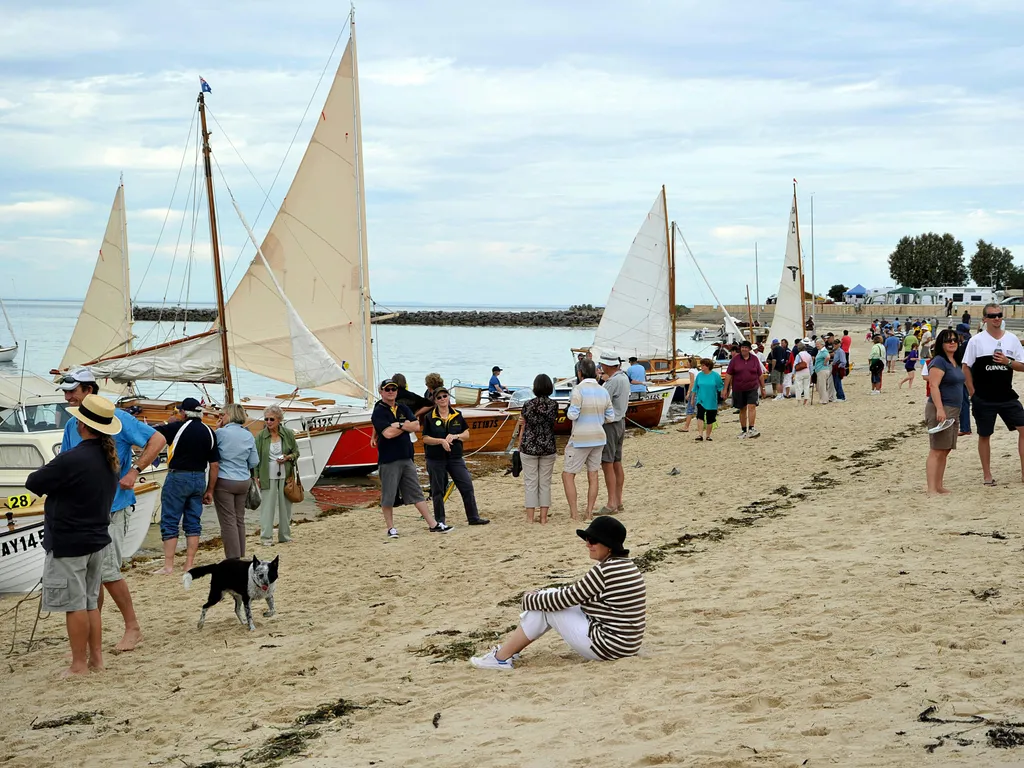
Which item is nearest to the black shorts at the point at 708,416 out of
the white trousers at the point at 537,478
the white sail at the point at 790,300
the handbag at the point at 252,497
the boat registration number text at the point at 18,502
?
the white trousers at the point at 537,478

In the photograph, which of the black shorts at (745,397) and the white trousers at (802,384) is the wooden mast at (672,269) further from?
the black shorts at (745,397)

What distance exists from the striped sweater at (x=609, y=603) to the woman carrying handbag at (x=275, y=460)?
→ 16.9 feet

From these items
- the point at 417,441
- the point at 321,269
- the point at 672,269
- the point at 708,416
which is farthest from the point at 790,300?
the point at 321,269

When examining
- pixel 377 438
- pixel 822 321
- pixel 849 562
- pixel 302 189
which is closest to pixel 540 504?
pixel 377 438

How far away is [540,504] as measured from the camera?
11102 mm

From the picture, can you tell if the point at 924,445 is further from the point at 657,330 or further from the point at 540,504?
the point at 657,330

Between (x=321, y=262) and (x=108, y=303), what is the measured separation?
11.8 meters

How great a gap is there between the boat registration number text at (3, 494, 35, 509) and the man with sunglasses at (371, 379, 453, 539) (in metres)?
3.50

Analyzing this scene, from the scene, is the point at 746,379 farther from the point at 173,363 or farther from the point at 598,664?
the point at 598,664

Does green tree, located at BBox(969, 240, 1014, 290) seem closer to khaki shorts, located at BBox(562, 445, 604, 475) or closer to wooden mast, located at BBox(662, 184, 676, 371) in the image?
wooden mast, located at BBox(662, 184, 676, 371)

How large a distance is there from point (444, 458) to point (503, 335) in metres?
106

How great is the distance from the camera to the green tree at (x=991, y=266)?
106062 millimetres

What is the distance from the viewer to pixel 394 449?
10523mm

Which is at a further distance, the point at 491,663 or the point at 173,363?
the point at 173,363
